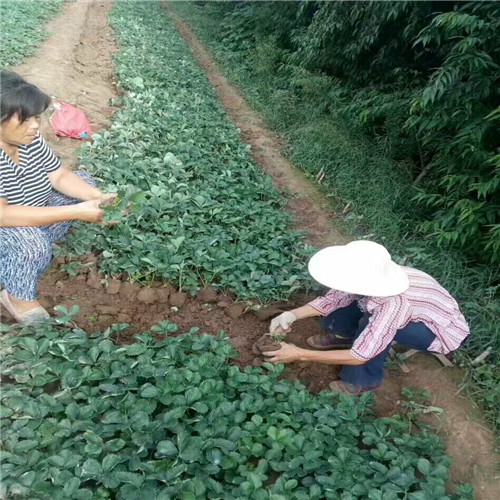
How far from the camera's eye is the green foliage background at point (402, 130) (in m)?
3.73

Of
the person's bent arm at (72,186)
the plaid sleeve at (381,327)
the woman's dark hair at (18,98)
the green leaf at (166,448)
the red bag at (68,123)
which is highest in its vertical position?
the woman's dark hair at (18,98)

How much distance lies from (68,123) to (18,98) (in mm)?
2872

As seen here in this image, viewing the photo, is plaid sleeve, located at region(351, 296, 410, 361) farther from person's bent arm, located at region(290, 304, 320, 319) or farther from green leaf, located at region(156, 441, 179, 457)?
green leaf, located at region(156, 441, 179, 457)

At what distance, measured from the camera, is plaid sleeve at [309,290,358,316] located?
290 cm

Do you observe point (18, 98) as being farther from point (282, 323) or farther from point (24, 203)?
point (282, 323)

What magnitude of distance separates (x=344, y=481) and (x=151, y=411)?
94cm

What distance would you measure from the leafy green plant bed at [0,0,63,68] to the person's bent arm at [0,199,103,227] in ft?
19.2

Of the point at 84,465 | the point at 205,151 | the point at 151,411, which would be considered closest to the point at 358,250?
the point at 151,411

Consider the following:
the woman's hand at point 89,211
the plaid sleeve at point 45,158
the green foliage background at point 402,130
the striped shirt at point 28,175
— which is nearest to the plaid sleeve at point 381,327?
the green foliage background at point 402,130

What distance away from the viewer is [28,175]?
9.25ft

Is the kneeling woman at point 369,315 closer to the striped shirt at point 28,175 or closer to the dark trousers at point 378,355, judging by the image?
the dark trousers at point 378,355

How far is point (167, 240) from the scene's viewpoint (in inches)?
142

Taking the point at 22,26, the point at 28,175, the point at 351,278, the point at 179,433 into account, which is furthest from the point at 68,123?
the point at 22,26

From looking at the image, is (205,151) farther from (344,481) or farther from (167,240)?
(344,481)
